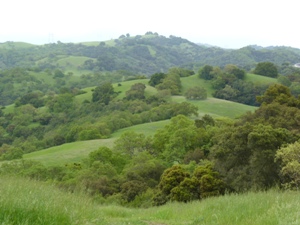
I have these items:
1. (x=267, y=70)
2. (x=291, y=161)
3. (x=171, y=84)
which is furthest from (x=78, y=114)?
(x=291, y=161)

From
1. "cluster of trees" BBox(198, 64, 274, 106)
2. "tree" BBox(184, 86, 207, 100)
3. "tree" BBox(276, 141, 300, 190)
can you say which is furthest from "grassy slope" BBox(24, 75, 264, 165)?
"tree" BBox(276, 141, 300, 190)

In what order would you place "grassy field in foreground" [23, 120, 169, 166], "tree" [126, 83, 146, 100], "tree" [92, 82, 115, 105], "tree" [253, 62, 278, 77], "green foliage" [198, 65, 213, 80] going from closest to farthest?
1. "grassy field in foreground" [23, 120, 169, 166]
2. "tree" [126, 83, 146, 100]
3. "tree" [92, 82, 115, 105]
4. "green foliage" [198, 65, 213, 80]
5. "tree" [253, 62, 278, 77]

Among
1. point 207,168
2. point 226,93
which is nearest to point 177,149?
point 207,168

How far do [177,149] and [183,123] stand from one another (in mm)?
5929

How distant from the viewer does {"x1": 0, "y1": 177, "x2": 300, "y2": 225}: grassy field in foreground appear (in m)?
5.38

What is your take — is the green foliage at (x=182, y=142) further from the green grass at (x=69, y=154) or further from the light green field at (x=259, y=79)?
the light green field at (x=259, y=79)

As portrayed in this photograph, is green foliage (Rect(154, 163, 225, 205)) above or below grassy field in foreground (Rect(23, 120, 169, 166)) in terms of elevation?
above

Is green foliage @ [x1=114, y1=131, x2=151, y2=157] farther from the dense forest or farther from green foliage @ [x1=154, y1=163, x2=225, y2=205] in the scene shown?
green foliage @ [x1=154, y1=163, x2=225, y2=205]

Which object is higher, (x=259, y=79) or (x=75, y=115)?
(x=259, y=79)

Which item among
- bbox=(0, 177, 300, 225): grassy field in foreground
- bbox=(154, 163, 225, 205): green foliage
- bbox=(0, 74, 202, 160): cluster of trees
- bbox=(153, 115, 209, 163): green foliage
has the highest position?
bbox=(0, 177, 300, 225): grassy field in foreground

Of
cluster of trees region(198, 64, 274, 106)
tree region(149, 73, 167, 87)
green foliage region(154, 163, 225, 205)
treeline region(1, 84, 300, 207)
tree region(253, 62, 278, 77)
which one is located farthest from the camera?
tree region(253, 62, 278, 77)

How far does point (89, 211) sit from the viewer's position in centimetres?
757

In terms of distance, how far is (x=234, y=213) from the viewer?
8.02m

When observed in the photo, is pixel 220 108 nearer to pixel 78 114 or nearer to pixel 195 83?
pixel 195 83
